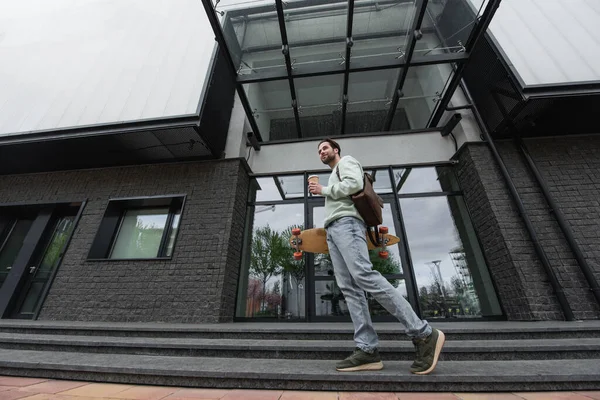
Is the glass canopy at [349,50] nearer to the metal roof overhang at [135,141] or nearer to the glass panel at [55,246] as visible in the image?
the metal roof overhang at [135,141]

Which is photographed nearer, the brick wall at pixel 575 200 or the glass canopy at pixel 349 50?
the brick wall at pixel 575 200

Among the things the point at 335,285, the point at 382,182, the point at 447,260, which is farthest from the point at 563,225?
the point at 335,285

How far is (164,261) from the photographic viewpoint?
3.70 m

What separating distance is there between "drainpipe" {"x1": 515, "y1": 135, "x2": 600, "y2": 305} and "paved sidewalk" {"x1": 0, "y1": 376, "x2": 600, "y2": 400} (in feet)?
8.07

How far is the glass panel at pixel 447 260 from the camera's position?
350 centimetres

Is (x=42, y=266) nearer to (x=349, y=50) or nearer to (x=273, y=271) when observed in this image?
(x=273, y=271)

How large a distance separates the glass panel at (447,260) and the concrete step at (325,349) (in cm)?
138

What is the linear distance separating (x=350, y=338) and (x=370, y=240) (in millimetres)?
1039

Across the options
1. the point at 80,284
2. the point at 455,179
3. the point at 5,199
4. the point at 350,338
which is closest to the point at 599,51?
the point at 455,179

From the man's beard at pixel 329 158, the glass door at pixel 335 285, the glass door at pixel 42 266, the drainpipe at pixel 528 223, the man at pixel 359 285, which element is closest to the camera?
the man at pixel 359 285

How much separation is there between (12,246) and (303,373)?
21.9ft

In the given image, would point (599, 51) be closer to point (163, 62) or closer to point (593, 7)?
point (593, 7)

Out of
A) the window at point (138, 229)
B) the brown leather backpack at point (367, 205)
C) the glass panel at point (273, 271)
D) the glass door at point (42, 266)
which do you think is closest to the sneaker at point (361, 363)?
the brown leather backpack at point (367, 205)

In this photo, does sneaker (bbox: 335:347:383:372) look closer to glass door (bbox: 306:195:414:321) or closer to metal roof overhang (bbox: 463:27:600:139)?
glass door (bbox: 306:195:414:321)
